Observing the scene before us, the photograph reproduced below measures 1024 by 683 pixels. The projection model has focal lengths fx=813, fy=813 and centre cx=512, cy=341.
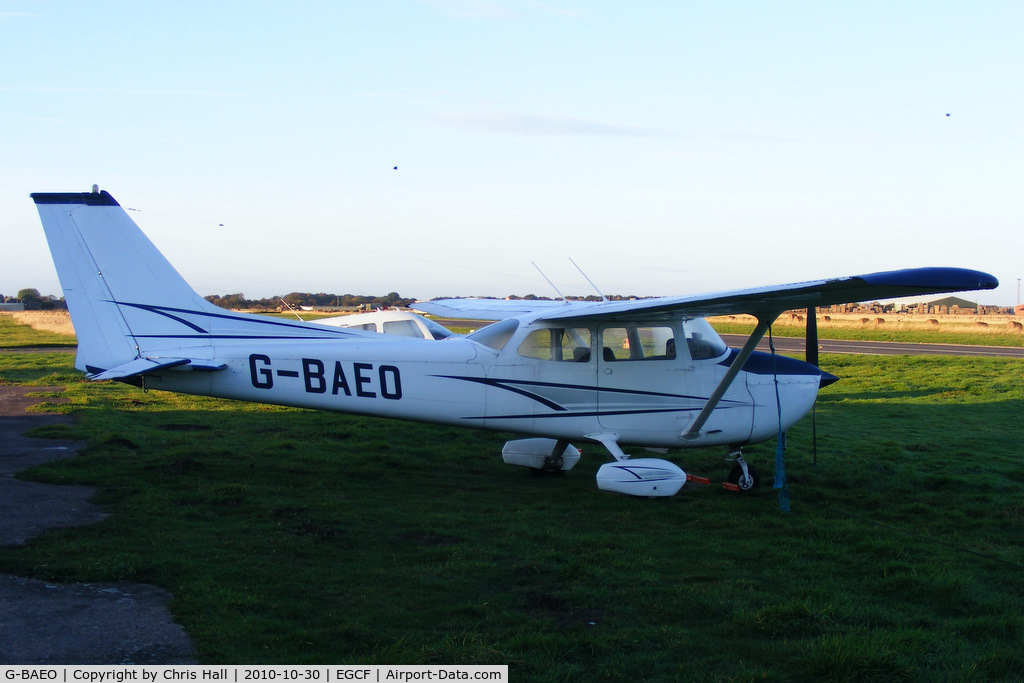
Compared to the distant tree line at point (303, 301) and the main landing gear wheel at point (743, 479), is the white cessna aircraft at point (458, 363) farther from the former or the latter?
the distant tree line at point (303, 301)

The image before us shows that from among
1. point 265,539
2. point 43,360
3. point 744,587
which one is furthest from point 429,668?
point 43,360

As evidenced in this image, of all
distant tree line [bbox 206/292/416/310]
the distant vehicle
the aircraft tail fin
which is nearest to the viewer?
the aircraft tail fin

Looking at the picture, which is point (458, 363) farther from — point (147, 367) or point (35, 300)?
point (35, 300)

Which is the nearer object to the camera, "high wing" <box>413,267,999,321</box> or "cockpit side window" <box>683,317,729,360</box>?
"high wing" <box>413,267,999,321</box>

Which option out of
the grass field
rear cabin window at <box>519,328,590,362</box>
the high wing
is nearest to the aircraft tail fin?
the grass field

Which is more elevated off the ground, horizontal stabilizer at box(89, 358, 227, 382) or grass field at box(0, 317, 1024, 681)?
horizontal stabilizer at box(89, 358, 227, 382)

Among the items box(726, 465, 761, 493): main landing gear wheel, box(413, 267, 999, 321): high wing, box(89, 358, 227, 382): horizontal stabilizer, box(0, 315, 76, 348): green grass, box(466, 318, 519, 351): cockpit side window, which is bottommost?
box(726, 465, 761, 493): main landing gear wheel

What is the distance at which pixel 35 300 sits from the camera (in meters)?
116

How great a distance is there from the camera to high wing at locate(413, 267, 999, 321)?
20.2ft

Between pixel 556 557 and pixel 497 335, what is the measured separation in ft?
11.3

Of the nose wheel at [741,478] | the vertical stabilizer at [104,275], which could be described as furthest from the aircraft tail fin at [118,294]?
the nose wheel at [741,478]

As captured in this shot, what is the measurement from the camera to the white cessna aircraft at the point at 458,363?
863cm

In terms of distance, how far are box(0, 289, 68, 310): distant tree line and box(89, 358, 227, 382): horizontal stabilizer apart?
100m

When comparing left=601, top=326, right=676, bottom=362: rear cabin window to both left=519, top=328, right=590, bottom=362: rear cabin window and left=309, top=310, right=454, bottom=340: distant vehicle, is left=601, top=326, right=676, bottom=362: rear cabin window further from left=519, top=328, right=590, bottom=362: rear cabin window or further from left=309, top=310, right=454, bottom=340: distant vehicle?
left=309, top=310, right=454, bottom=340: distant vehicle
